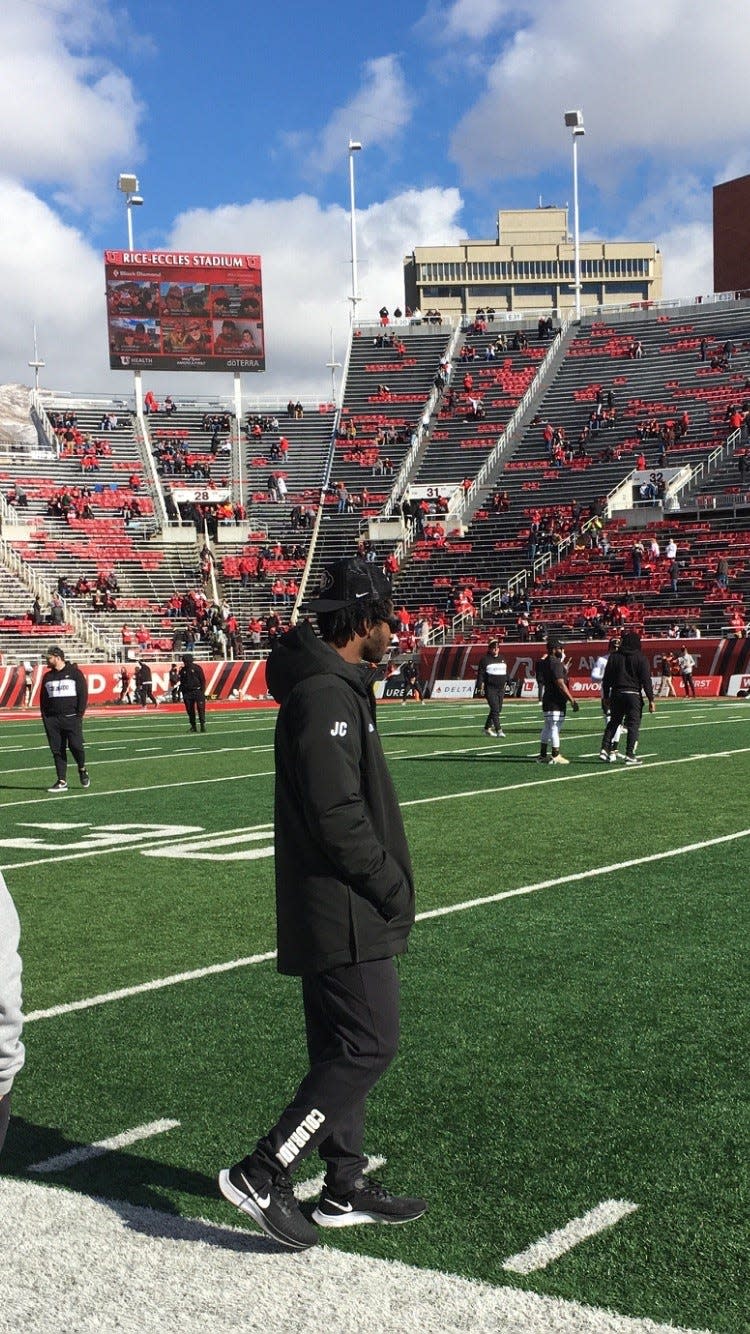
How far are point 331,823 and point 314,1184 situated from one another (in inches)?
55.0

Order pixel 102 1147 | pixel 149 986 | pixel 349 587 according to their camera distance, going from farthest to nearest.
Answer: pixel 149 986, pixel 102 1147, pixel 349 587

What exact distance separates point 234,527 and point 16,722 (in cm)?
2004

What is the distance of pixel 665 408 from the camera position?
5012 centimetres

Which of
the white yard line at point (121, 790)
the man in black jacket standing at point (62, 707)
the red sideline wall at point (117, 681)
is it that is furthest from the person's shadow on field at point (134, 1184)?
the red sideline wall at point (117, 681)

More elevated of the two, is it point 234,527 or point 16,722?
point 234,527

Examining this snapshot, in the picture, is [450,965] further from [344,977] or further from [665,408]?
[665,408]

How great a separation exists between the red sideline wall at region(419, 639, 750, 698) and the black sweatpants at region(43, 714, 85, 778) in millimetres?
20858

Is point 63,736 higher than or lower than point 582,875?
higher

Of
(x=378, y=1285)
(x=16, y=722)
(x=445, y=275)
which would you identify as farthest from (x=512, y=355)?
(x=445, y=275)

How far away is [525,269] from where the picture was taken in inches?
5433

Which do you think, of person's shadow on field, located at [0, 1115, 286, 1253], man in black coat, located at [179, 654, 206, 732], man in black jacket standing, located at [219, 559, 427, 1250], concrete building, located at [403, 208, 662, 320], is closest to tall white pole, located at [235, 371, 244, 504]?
man in black coat, located at [179, 654, 206, 732]

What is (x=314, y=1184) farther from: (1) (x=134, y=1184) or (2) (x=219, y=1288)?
(2) (x=219, y=1288)

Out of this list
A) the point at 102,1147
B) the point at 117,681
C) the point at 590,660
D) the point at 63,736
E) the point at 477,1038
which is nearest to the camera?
the point at 102,1147

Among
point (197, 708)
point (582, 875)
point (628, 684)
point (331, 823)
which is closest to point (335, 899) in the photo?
point (331, 823)
